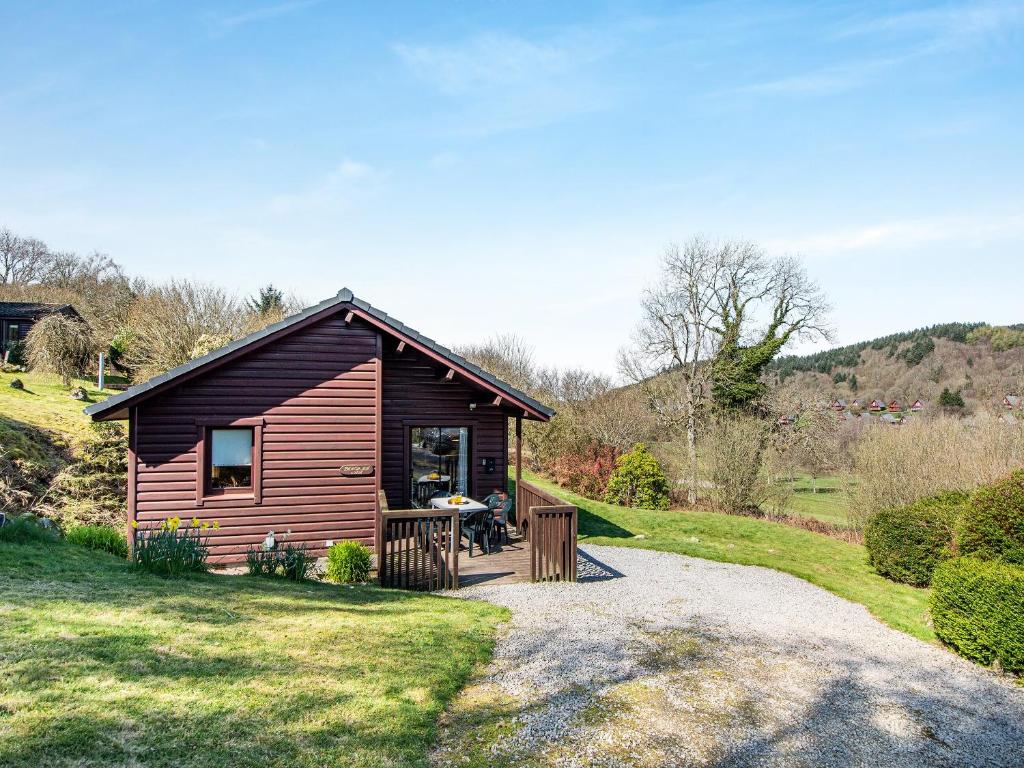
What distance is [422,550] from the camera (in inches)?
358

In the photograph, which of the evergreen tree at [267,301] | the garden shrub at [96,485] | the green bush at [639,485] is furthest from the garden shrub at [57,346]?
the green bush at [639,485]

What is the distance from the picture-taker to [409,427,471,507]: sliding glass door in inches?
519

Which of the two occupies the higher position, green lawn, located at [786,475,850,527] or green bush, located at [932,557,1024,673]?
green bush, located at [932,557,1024,673]

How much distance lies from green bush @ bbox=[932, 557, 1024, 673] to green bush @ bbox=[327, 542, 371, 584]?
8.56 meters

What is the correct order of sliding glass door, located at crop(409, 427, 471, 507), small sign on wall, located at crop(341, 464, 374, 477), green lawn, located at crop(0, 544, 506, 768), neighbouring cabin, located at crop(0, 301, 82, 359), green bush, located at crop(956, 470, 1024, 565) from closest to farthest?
green lawn, located at crop(0, 544, 506, 768)
green bush, located at crop(956, 470, 1024, 565)
small sign on wall, located at crop(341, 464, 374, 477)
sliding glass door, located at crop(409, 427, 471, 507)
neighbouring cabin, located at crop(0, 301, 82, 359)

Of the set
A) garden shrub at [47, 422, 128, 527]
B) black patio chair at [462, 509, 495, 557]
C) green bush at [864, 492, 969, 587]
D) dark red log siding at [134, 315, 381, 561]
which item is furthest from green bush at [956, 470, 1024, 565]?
garden shrub at [47, 422, 128, 527]

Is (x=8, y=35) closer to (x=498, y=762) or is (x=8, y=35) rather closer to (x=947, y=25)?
(x=498, y=762)

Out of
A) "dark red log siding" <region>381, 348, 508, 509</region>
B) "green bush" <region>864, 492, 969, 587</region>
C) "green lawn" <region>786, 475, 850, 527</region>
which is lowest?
"green lawn" <region>786, 475, 850, 527</region>

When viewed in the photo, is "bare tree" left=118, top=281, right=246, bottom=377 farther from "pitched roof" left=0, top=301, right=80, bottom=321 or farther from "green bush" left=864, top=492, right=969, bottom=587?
"green bush" left=864, top=492, right=969, bottom=587

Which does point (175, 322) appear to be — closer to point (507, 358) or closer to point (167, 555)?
point (507, 358)

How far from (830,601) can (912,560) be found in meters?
4.02

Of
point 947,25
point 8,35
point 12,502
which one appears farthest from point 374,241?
point 947,25

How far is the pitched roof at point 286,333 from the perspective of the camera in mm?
9836

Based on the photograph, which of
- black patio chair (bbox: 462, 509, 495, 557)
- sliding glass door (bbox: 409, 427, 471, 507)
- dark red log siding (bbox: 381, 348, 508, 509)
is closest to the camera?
black patio chair (bbox: 462, 509, 495, 557)
